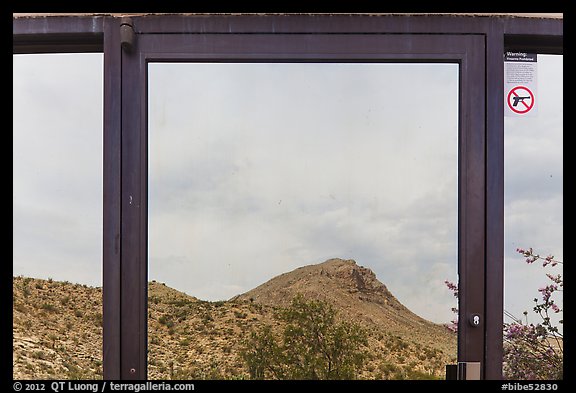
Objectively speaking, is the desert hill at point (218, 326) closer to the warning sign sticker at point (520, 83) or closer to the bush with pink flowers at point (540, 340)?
the bush with pink flowers at point (540, 340)

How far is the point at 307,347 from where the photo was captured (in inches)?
68.8

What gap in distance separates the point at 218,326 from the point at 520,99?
4.71ft

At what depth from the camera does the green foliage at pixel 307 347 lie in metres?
1.74

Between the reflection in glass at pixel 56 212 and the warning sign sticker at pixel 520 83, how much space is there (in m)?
1.55

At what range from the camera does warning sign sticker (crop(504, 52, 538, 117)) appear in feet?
5.79

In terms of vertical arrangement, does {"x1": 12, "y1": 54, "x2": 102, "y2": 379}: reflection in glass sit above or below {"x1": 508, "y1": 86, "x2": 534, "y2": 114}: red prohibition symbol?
below

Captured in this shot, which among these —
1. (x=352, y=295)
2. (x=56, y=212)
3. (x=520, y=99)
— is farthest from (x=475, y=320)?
(x=56, y=212)

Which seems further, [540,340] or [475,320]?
[540,340]

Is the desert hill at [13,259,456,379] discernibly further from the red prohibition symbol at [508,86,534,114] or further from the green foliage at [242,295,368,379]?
the red prohibition symbol at [508,86,534,114]

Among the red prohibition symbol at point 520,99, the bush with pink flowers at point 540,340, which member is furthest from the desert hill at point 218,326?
the red prohibition symbol at point 520,99

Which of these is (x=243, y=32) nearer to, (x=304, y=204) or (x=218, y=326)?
(x=304, y=204)

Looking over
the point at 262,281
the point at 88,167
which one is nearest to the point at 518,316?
the point at 262,281

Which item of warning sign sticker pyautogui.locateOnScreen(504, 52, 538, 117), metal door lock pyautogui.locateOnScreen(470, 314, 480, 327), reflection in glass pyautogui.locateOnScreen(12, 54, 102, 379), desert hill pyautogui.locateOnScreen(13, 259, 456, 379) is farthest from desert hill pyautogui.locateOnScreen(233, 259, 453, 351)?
warning sign sticker pyautogui.locateOnScreen(504, 52, 538, 117)

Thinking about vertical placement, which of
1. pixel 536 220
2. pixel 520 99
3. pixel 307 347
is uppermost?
pixel 520 99
